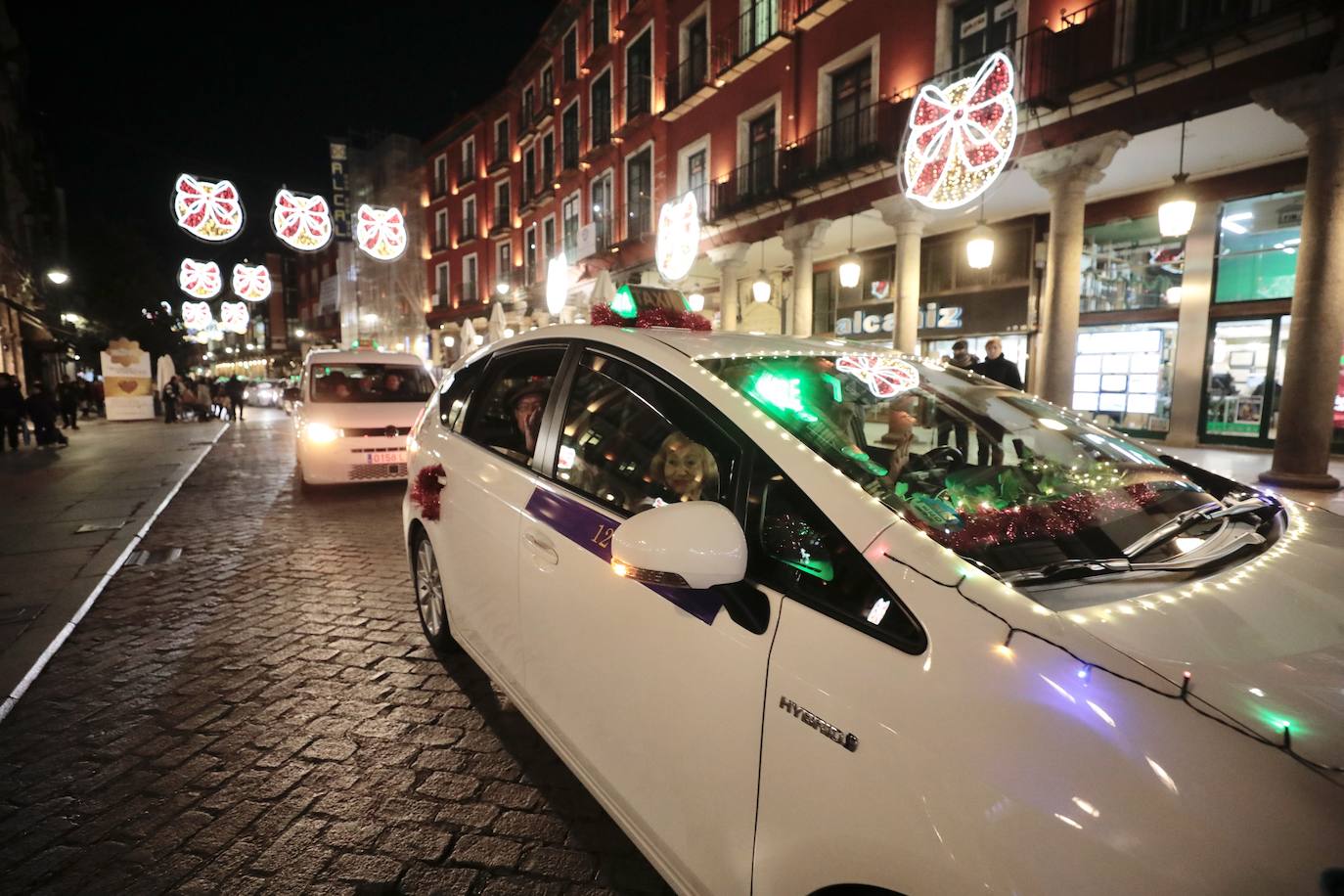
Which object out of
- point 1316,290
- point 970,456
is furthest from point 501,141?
point 970,456

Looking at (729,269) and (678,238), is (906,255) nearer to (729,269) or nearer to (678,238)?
(678,238)

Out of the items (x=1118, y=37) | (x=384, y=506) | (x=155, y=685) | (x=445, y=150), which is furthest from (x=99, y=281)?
(x=1118, y=37)

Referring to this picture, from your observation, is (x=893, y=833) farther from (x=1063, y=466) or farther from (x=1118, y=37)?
(x=1118, y=37)

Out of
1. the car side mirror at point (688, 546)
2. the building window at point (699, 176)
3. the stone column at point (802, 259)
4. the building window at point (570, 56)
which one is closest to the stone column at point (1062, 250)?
the stone column at point (802, 259)

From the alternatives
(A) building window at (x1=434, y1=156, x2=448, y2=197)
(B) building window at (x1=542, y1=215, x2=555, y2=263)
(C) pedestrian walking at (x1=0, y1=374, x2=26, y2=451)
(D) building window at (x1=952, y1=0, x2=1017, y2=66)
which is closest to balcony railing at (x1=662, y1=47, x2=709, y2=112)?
(D) building window at (x1=952, y1=0, x2=1017, y2=66)

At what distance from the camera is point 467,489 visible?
293 centimetres

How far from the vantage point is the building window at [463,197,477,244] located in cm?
3312

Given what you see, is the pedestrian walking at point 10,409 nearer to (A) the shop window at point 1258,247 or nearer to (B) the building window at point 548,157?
(B) the building window at point 548,157

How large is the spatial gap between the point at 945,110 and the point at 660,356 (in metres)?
8.81

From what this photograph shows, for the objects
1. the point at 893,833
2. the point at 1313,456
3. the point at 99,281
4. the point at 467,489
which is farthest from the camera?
the point at 99,281

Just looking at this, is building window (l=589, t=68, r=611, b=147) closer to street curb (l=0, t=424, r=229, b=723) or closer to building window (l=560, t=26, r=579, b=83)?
building window (l=560, t=26, r=579, b=83)

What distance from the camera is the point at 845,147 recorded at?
13.4m

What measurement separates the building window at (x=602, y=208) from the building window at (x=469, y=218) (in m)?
12.3

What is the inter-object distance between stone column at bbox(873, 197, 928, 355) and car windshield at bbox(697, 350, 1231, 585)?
373 inches
